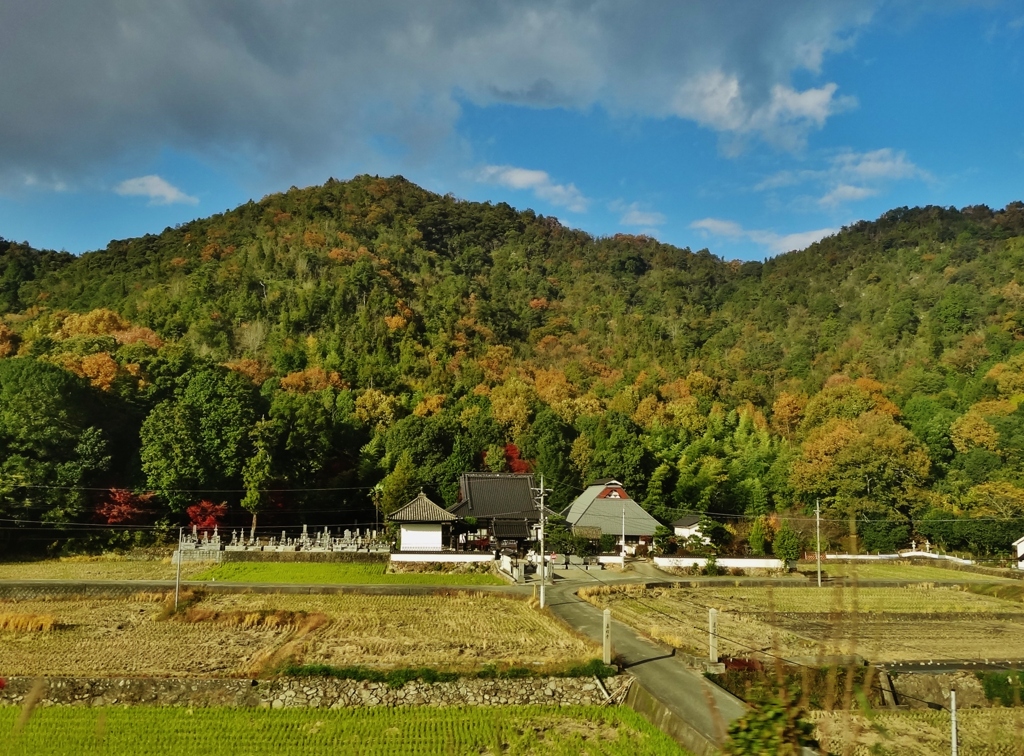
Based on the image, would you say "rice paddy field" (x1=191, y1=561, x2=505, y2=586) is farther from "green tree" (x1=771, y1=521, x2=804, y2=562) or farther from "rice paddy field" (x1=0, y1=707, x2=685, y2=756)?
"rice paddy field" (x1=0, y1=707, x2=685, y2=756)

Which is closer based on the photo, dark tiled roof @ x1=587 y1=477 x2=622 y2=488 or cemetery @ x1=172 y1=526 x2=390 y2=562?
cemetery @ x1=172 y1=526 x2=390 y2=562

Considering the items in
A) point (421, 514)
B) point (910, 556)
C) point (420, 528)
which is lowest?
point (910, 556)

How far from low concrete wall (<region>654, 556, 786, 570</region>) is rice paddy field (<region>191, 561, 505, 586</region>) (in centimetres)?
895

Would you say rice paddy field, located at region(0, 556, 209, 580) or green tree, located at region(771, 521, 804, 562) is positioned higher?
green tree, located at region(771, 521, 804, 562)

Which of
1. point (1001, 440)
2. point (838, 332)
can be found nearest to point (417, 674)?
point (1001, 440)

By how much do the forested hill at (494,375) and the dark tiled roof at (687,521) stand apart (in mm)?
1554

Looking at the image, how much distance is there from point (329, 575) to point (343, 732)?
18.0 metres

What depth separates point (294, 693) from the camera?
41.6ft

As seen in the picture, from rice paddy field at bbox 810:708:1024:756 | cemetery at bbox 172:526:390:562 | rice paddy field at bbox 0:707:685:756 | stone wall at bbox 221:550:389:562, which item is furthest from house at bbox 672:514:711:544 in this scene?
rice paddy field at bbox 0:707:685:756

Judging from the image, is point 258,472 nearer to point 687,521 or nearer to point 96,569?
point 96,569

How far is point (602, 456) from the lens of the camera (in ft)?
148

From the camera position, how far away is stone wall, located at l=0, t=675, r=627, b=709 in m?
12.4

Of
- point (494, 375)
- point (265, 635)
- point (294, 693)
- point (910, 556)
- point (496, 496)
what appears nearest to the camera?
point (294, 693)

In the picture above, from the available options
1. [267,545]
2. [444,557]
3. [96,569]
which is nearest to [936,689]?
[444,557]
